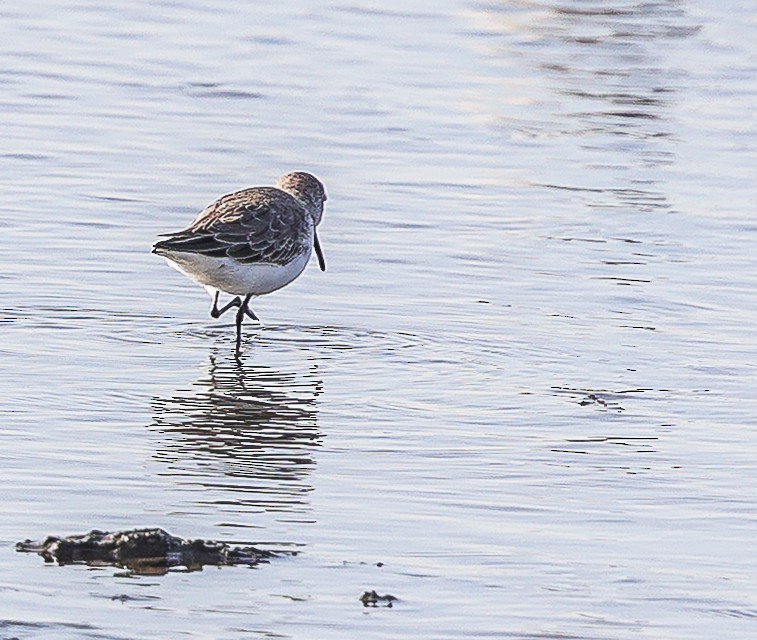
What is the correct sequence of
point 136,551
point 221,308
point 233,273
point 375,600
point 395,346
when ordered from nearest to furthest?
1. point 375,600
2. point 136,551
3. point 395,346
4. point 233,273
5. point 221,308

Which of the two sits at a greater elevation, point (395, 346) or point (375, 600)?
point (375, 600)

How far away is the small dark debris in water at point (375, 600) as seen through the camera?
488 cm

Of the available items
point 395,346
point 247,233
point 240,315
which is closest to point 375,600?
point 395,346

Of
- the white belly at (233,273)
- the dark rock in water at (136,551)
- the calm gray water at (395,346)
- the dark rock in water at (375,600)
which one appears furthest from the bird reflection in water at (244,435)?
the dark rock in water at (375,600)

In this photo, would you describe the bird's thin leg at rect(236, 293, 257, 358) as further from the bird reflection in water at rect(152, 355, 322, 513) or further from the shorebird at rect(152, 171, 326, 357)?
the bird reflection in water at rect(152, 355, 322, 513)

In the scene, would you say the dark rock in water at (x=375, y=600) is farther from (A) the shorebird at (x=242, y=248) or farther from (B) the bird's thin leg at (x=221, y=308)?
(B) the bird's thin leg at (x=221, y=308)

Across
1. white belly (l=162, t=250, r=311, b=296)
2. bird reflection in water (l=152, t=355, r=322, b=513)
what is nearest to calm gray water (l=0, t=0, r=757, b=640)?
bird reflection in water (l=152, t=355, r=322, b=513)

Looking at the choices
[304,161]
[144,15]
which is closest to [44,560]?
[304,161]

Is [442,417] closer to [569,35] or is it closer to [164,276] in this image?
[164,276]

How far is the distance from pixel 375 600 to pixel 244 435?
6.96 ft

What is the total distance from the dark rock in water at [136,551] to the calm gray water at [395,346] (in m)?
0.08

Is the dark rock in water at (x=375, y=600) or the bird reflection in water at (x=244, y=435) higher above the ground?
the dark rock in water at (x=375, y=600)

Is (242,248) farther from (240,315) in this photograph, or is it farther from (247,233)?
(240,315)

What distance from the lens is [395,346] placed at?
8180 millimetres
